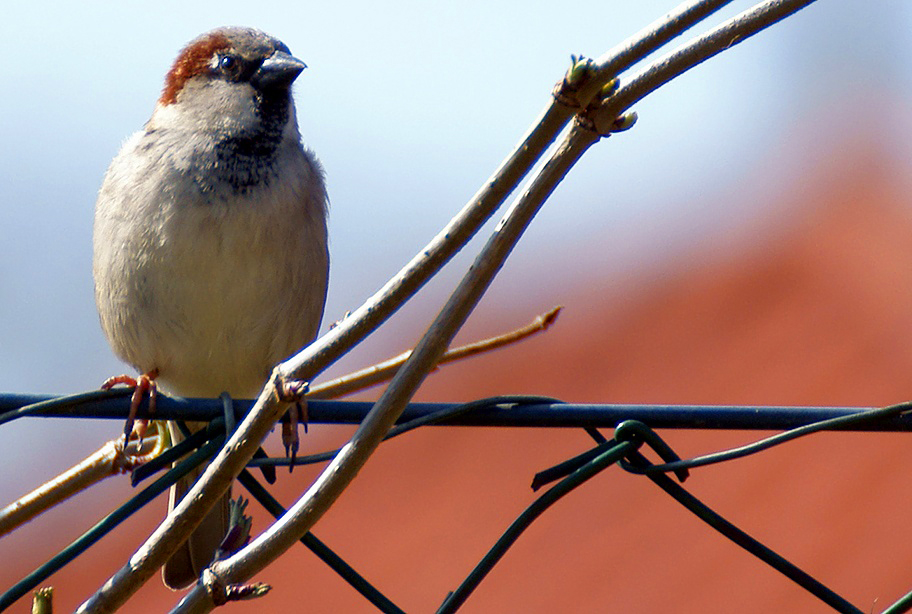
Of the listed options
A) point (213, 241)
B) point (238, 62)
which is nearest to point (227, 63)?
point (238, 62)

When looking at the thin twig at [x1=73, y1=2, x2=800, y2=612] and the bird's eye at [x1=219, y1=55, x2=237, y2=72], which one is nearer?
the thin twig at [x1=73, y1=2, x2=800, y2=612]

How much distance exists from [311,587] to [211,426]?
2.15 metres

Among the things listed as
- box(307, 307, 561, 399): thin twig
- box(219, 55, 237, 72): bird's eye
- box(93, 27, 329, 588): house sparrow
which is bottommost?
box(307, 307, 561, 399): thin twig

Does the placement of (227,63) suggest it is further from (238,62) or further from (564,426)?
(564,426)

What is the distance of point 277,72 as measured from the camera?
210cm

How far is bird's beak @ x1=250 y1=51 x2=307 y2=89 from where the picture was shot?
2.09 m

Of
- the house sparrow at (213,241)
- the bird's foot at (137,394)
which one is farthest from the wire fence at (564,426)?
the house sparrow at (213,241)

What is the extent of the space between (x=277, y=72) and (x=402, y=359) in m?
0.99

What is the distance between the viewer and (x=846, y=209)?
414 centimetres

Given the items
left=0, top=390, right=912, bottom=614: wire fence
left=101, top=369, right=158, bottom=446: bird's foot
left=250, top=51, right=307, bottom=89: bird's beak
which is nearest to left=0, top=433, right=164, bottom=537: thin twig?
left=101, top=369, right=158, bottom=446: bird's foot

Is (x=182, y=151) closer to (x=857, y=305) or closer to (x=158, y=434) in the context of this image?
(x=158, y=434)

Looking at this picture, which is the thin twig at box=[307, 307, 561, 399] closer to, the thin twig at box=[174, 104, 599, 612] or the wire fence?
the wire fence

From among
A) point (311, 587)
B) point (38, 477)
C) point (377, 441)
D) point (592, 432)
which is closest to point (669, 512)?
point (311, 587)

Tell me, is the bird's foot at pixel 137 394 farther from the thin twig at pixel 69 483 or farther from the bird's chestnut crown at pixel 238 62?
the bird's chestnut crown at pixel 238 62
